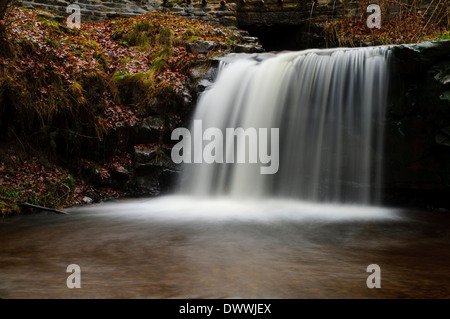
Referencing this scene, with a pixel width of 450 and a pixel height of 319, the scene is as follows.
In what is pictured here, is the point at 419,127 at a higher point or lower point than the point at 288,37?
lower

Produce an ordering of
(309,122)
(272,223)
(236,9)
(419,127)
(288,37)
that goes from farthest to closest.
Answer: (288,37) < (236,9) < (309,122) < (419,127) < (272,223)

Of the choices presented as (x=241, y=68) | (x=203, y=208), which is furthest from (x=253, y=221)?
(x=241, y=68)

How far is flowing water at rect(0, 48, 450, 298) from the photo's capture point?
2.29 meters

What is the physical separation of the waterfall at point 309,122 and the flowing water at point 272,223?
2cm

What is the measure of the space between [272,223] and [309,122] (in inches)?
97.7

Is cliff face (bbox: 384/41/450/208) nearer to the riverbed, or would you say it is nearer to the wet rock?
the riverbed

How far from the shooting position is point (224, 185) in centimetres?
652

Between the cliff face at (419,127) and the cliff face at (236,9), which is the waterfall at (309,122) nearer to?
the cliff face at (419,127)

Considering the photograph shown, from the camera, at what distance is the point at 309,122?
20.6 ft

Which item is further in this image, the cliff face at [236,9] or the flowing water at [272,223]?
the cliff face at [236,9]

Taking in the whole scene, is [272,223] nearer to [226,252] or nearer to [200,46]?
[226,252]

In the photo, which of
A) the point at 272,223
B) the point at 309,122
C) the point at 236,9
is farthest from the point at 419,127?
the point at 236,9

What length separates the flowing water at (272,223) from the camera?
7.50 ft

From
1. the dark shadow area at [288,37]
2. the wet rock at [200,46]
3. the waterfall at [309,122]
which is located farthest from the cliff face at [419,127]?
the dark shadow area at [288,37]
